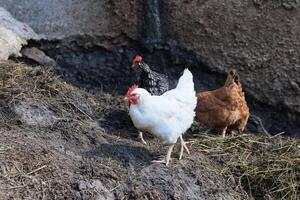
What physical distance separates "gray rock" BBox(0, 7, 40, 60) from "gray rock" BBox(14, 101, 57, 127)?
3.84 ft

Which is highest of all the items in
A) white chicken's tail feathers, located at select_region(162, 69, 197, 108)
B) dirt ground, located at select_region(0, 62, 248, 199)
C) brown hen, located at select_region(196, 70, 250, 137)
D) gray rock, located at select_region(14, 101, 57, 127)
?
white chicken's tail feathers, located at select_region(162, 69, 197, 108)

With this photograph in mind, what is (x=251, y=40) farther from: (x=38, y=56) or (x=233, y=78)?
(x=38, y=56)

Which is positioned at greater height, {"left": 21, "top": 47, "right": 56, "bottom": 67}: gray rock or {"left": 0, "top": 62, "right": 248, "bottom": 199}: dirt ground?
{"left": 21, "top": 47, "right": 56, "bottom": 67}: gray rock

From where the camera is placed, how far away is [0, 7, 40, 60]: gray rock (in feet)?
24.1

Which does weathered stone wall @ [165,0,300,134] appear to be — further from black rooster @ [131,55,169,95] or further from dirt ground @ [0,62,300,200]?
dirt ground @ [0,62,300,200]

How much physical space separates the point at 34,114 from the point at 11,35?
163 cm

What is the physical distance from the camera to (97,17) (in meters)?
7.96

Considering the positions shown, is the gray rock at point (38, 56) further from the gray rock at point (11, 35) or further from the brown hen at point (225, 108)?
the brown hen at point (225, 108)

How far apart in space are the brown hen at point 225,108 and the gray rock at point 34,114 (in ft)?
5.10

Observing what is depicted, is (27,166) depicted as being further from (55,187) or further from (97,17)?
(97,17)

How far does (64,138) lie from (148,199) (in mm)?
938

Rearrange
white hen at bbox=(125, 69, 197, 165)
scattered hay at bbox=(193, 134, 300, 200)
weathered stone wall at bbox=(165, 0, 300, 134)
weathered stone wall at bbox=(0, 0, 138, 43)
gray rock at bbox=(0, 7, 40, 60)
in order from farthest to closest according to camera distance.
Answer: weathered stone wall at bbox=(0, 0, 138, 43) < weathered stone wall at bbox=(165, 0, 300, 134) < gray rock at bbox=(0, 7, 40, 60) < scattered hay at bbox=(193, 134, 300, 200) < white hen at bbox=(125, 69, 197, 165)

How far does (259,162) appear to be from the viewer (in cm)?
627

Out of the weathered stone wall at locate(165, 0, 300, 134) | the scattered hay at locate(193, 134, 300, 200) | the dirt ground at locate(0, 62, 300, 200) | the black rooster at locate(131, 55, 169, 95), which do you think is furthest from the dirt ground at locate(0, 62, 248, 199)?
the weathered stone wall at locate(165, 0, 300, 134)
